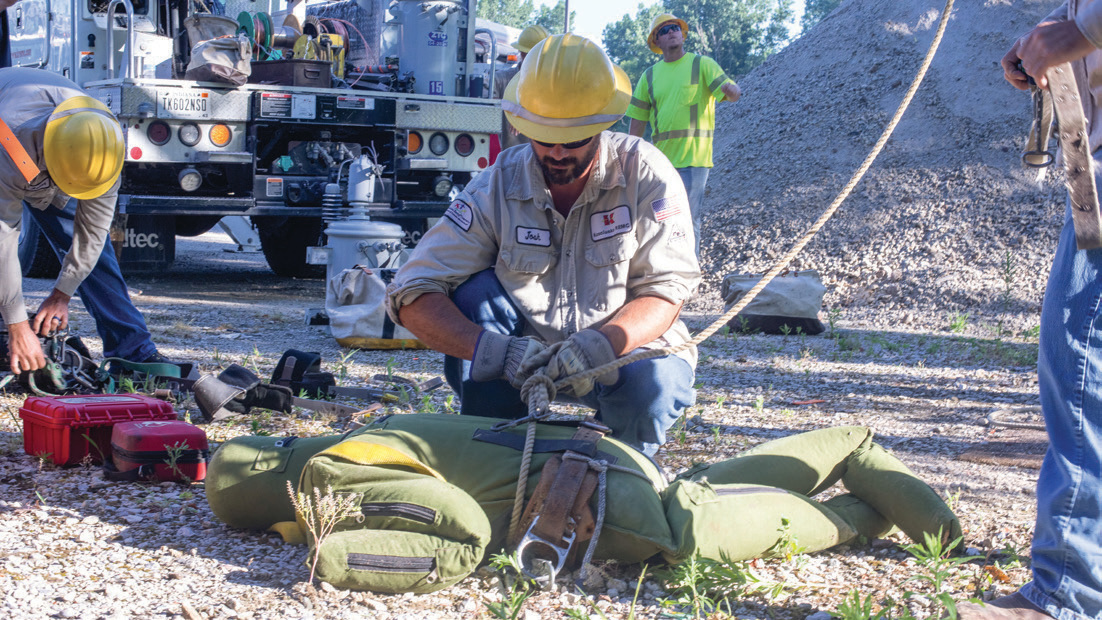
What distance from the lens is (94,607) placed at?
2.11 meters

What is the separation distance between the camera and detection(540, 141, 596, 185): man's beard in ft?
9.61

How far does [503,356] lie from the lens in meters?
2.70

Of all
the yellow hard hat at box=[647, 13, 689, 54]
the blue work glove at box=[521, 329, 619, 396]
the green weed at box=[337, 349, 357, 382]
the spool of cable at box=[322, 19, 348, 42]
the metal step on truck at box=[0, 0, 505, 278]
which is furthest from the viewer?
the spool of cable at box=[322, 19, 348, 42]

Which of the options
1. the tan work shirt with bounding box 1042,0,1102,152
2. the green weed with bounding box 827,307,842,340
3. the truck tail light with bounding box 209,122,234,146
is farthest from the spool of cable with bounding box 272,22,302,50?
the tan work shirt with bounding box 1042,0,1102,152

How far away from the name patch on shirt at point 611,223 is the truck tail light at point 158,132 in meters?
4.81

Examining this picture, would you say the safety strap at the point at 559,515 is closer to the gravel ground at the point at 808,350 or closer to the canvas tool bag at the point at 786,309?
the gravel ground at the point at 808,350

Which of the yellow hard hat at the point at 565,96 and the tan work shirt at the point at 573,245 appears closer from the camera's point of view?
the yellow hard hat at the point at 565,96

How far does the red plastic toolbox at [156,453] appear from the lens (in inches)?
118

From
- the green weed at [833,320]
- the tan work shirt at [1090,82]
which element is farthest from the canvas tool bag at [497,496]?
the green weed at [833,320]

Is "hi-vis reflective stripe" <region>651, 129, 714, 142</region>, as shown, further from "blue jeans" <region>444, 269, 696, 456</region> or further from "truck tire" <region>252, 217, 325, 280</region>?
"blue jeans" <region>444, 269, 696, 456</region>

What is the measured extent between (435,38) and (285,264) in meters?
2.59

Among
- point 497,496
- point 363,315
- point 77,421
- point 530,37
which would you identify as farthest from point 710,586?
point 530,37

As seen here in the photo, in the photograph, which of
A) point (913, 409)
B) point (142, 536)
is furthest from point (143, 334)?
point (913, 409)

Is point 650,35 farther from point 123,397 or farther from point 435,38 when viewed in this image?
point 123,397
